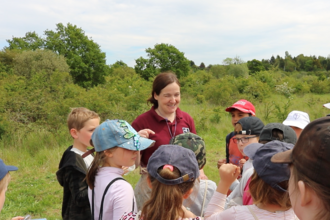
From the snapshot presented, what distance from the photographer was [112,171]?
1.94 metres

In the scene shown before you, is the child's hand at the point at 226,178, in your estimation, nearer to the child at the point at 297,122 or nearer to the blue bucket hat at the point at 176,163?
the blue bucket hat at the point at 176,163

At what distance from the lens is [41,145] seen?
702 cm

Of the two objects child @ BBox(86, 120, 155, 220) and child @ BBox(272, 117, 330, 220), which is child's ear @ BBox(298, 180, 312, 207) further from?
child @ BBox(86, 120, 155, 220)

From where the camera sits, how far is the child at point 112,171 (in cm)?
178

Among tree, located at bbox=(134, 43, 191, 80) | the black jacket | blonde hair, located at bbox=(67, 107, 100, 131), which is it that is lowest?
the black jacket

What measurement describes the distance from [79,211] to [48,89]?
7.80m

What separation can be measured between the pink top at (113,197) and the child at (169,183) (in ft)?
0.55

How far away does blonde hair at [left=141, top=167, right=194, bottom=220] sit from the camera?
1426 millimetres

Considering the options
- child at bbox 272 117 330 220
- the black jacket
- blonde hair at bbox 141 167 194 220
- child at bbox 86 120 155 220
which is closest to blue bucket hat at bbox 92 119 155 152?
child at bbox 86 120 155 220

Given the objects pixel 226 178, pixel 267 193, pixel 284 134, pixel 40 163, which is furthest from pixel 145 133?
pixel 40 163

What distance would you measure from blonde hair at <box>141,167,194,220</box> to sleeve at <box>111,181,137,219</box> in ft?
0.99

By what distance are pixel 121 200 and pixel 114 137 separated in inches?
18.2

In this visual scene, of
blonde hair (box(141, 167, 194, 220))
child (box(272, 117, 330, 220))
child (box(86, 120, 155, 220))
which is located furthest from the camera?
child (box(86, 120, 155, 220))

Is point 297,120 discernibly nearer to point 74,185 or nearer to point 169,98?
point 169,98
